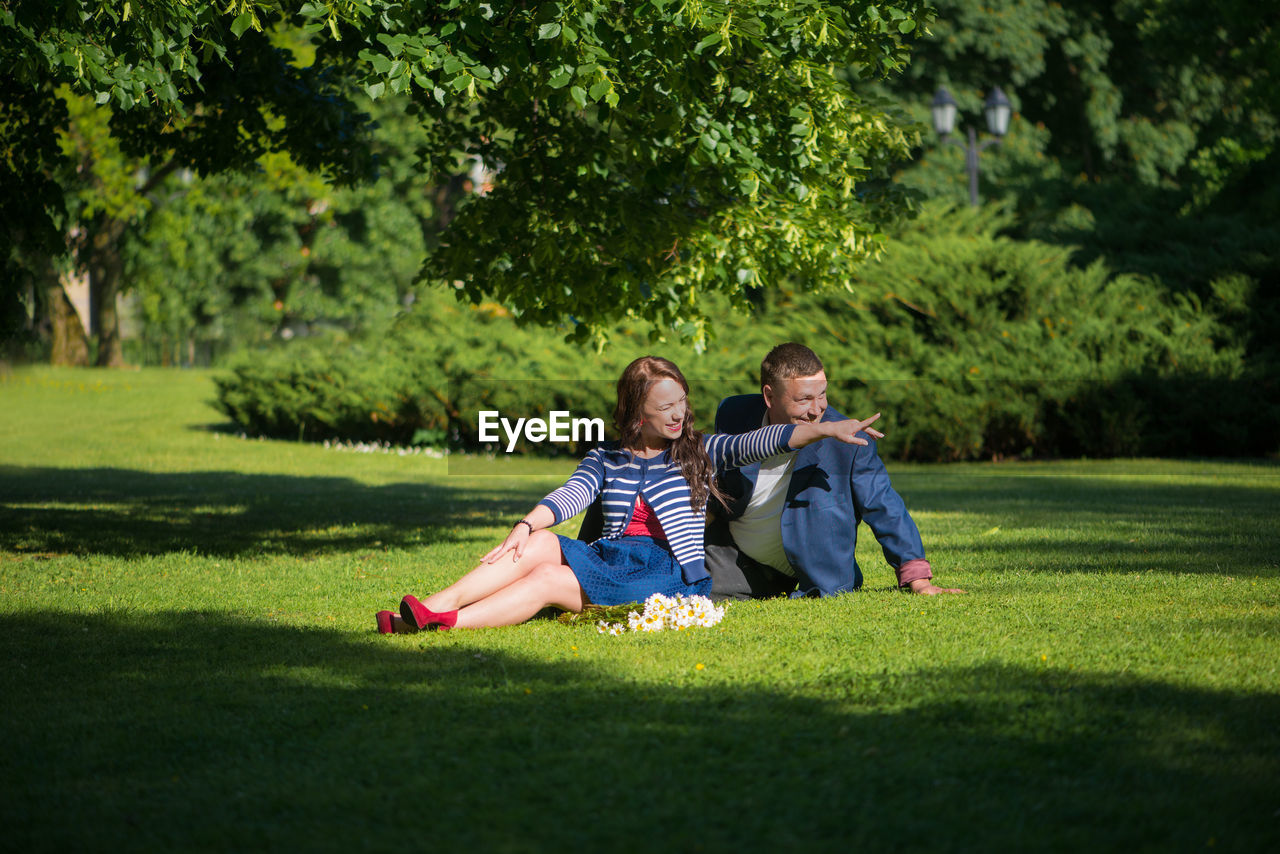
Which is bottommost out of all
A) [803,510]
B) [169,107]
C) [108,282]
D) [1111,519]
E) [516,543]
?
[1111,519]

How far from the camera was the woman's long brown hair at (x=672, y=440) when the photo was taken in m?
5.66

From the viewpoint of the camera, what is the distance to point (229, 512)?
11.5 metres

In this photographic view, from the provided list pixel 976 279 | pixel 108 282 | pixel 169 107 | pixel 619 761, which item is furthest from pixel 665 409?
pixel 108 282

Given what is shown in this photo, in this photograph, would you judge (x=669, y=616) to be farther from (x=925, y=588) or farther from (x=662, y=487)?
(x=925, y=588)

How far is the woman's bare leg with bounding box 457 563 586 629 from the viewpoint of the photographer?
5.53 m

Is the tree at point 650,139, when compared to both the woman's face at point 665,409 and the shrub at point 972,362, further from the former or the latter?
the shrub at point 972,362

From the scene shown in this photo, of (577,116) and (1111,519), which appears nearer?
(577,116)

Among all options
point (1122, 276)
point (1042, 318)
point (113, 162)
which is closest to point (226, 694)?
point (1042, 318)

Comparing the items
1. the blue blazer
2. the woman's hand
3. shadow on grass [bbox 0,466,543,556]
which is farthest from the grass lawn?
shadow on grass [bbox 0,466,543,556]

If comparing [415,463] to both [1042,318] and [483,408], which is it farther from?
[1042,318]

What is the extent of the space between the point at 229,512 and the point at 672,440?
23.1 feet

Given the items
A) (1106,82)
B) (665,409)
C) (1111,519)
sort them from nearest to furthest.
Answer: (665,409) → (1111,519) → (1106,82)

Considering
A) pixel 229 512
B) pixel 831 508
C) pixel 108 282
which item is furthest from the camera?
pixel 108 282

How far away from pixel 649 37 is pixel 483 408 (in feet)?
36.7
